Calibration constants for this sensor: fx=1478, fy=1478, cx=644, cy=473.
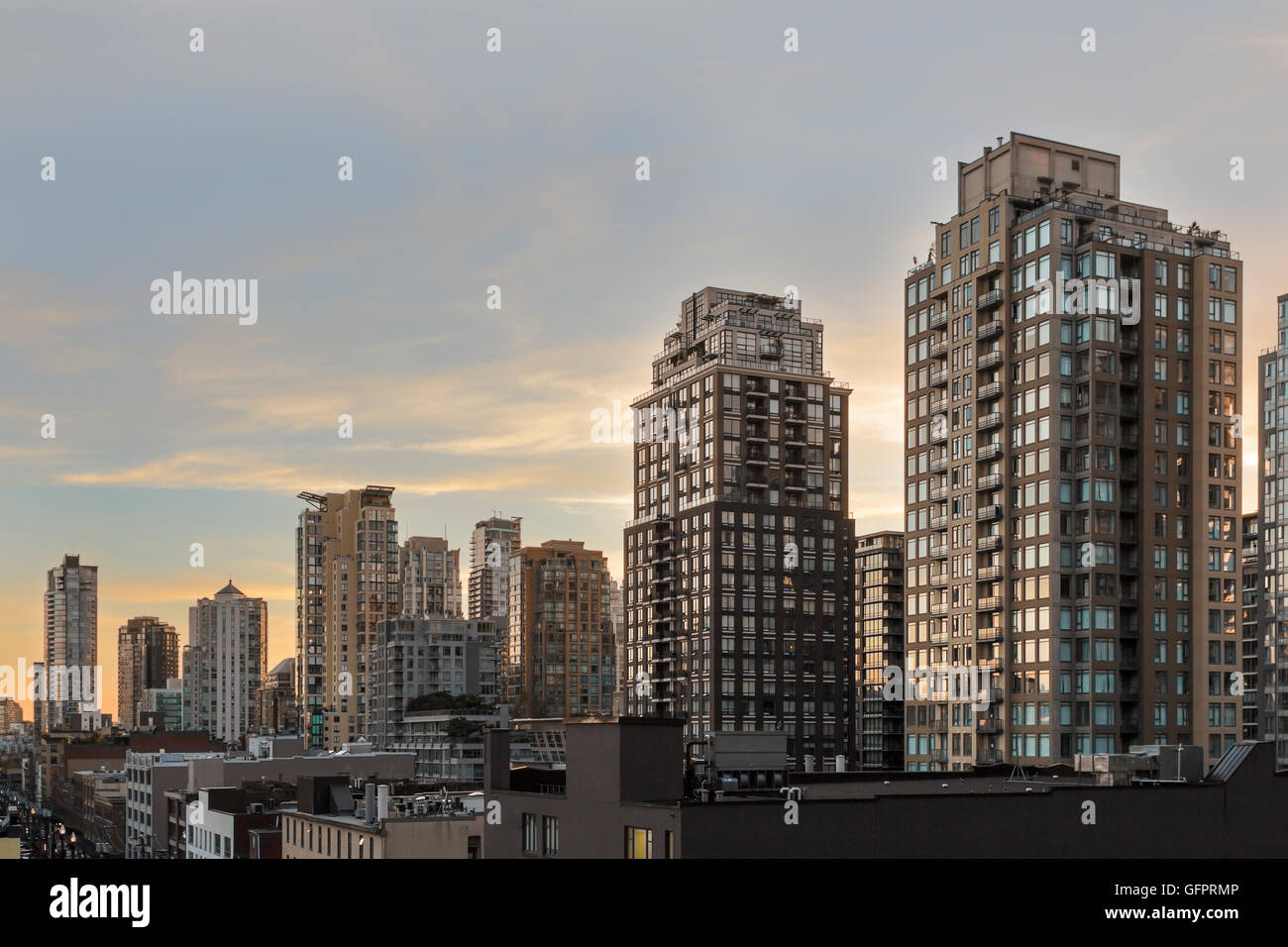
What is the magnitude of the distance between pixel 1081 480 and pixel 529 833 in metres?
89.8

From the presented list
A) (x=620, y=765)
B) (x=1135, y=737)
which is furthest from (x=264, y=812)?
(x=1135, y=737)

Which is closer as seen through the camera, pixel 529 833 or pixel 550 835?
pixel 550 835

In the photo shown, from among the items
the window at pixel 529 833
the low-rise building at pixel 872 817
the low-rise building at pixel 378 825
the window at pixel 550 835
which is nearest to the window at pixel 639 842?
the low-rise building at pixel 872 817

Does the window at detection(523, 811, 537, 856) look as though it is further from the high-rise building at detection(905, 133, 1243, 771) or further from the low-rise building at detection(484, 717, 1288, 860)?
the high-rise building at detection(905, 133, 1243, 771)

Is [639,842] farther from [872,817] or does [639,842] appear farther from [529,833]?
[529,833]

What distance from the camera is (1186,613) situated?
140500mm

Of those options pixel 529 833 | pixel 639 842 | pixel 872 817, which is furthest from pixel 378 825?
pixel 872 817

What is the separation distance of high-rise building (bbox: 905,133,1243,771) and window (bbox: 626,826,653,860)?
281 ft


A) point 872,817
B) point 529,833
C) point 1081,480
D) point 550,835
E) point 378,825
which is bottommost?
point 378,825

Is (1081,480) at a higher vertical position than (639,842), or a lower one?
higher

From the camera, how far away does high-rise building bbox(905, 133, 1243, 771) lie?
13662 centimetres

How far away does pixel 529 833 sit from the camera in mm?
64125

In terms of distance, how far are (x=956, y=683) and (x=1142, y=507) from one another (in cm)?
2444
